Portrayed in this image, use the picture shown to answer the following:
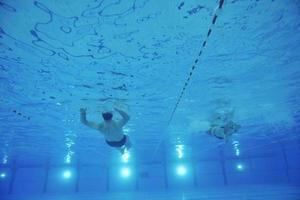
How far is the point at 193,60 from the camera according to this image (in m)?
6.04

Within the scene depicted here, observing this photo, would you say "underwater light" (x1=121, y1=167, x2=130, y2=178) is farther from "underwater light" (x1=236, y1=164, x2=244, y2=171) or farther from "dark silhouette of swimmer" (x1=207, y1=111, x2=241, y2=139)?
"dark silhouette of swimmer" (x1=207, y1=111, x2=241, y2=139)

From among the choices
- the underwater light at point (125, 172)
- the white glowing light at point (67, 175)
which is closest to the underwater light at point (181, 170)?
the underwater light at point (125, 172)

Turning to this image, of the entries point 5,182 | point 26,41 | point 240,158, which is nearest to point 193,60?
point 26,41

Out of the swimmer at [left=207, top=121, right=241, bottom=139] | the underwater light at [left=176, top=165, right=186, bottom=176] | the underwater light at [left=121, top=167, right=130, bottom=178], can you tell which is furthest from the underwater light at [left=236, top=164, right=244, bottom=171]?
the swimmer at [left=207, top=121, right=241, bottom=139]

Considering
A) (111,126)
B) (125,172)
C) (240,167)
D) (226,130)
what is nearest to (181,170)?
(125,172)

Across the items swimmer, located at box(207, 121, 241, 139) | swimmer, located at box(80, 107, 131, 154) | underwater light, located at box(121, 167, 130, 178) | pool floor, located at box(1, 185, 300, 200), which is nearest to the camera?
swimmer, located at box(80, 107, 131, 154)

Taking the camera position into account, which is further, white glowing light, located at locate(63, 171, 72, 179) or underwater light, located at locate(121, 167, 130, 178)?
underwater light, located at locate(121, 167, 130, 178)

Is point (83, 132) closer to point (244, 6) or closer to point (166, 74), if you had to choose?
point (166, 74)

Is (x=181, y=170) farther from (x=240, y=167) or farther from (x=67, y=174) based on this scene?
(x=67, y=174)

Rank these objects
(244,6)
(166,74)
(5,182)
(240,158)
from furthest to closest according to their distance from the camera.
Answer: (240,158) < (5,182) < (166,74) < (244,6)

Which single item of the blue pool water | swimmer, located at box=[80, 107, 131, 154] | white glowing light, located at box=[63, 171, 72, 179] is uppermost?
white glowing light, located at box=[63, 171, 72, 179]

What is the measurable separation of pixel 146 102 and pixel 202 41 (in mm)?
4153

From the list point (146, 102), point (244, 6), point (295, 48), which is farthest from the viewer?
point (146, 102)

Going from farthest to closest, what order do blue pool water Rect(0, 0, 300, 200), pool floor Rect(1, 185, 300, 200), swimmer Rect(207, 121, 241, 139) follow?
1. pool floor Rect(1, 185, 300, 200)
2. swimmer Rect(207, 121, 241, 139)
3. blue pool water Rect(0, 0, 300, 200)
